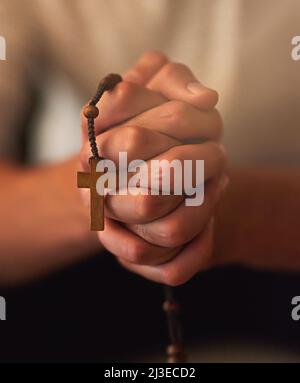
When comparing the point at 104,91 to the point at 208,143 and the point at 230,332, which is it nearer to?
the point at 208,143

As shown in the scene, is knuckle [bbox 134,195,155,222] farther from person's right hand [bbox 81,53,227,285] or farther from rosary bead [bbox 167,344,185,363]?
rosary bead [bbox 167,344,185,363]

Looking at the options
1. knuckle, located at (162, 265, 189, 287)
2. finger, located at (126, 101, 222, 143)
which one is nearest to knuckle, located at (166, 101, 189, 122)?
finger, located at (126, 101, 222, 143)

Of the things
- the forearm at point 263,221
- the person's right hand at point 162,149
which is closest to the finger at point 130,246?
the person's right hand at point 162,149

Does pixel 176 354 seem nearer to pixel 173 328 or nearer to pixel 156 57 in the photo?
pixel 173 328

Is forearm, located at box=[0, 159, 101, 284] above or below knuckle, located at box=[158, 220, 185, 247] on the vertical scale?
above

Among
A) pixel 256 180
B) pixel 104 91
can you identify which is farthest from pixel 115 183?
pixel 256 180

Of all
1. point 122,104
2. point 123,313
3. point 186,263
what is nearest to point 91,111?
point 122,104
